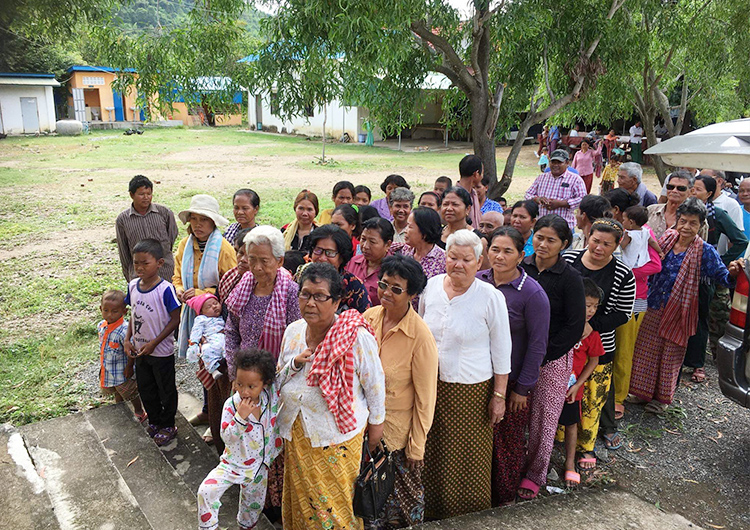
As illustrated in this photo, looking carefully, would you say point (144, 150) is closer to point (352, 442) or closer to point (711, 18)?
point (711, 18)

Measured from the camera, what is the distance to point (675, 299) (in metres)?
4.98

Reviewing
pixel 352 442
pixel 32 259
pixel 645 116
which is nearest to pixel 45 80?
pixel 32 259

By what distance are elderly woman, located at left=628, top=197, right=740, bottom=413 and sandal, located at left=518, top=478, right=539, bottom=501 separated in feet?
5.85

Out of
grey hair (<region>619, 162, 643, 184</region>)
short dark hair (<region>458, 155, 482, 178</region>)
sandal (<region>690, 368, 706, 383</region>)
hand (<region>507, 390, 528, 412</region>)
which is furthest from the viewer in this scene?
grey hair (<region>619, 162, 643, 184</region>)

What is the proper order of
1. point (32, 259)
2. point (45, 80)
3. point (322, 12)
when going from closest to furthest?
point (322, 12)
point (32, 259)
point (45, 80)

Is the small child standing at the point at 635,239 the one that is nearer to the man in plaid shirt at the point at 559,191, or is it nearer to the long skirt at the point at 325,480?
the man in plaid shirt at the point at 559,191

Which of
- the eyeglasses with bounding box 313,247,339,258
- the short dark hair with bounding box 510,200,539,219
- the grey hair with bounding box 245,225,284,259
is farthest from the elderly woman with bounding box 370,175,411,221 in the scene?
the grey hair with bounding box 245,225,284,259

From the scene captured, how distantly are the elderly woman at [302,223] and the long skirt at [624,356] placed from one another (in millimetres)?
2727

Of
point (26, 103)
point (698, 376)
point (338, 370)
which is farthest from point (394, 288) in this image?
point (26, 103)

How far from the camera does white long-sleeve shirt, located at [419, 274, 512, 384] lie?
3268 millimetres

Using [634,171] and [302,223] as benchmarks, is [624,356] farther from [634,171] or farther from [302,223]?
[302,223]

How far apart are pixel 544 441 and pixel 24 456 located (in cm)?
330

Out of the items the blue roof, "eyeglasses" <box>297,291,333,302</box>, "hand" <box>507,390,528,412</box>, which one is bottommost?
"hand" <box>507,390,528,412</box>

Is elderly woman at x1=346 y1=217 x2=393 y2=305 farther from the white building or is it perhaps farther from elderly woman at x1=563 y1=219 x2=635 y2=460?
the white building
